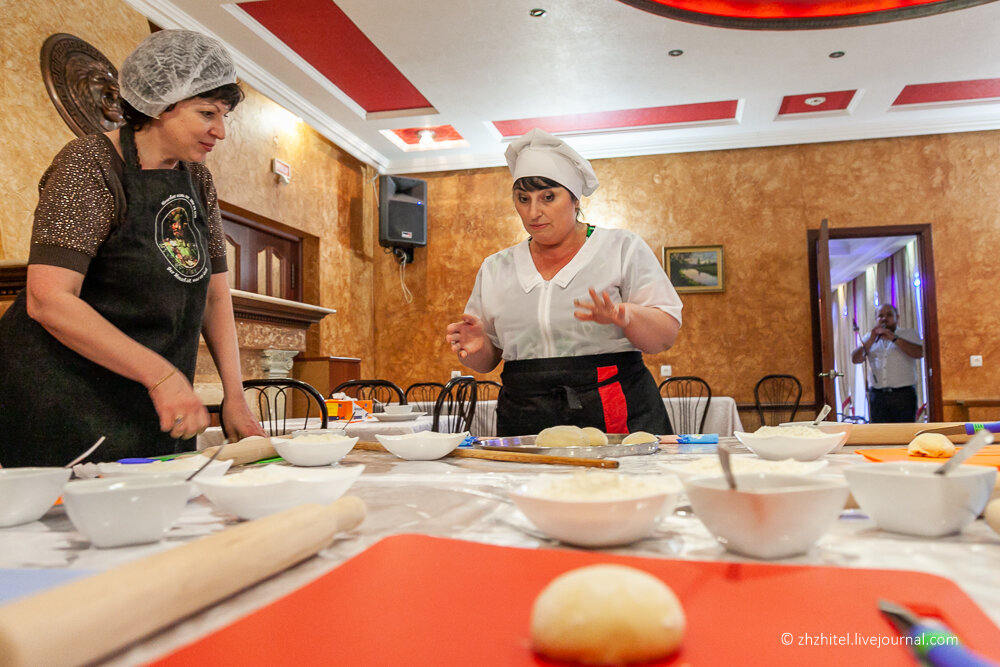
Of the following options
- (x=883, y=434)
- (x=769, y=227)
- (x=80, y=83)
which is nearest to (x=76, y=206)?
(x=883, y=434)

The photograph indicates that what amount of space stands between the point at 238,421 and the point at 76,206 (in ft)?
1.74

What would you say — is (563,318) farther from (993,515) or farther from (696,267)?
(696,267)

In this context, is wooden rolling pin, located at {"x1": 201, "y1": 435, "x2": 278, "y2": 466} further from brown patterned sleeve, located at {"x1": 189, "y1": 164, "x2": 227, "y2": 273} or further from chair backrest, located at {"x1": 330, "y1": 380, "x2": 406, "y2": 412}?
chair backrest, located at {"x1": 330, "y1": 380, "x2": 406, "y2": 412}

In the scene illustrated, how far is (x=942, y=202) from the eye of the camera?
21.9 feet

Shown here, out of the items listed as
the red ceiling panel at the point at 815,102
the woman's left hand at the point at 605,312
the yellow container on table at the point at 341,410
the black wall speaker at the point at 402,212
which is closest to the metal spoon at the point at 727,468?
the woman's left hand at the point at 605,312

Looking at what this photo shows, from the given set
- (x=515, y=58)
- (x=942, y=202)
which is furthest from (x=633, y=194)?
(x=942, y=202)

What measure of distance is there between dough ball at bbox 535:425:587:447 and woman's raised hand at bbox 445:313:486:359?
527mm

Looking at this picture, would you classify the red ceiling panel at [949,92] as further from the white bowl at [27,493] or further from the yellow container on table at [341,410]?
the white bowl at [27,493]

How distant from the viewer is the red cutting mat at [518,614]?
1.25 ft

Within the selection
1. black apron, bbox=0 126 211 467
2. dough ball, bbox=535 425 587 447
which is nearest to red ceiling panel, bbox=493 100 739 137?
black apron, bbox=0 126 211 467

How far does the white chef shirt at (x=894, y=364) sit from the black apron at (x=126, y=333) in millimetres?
7153

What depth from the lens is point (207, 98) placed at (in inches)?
59.6

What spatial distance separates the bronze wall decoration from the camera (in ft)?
12.0

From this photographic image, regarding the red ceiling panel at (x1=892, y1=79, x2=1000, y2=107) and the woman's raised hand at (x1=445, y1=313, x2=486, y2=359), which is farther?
the red ceiling panel at (x1=892, y1=79, x2=1000, y2=107)
